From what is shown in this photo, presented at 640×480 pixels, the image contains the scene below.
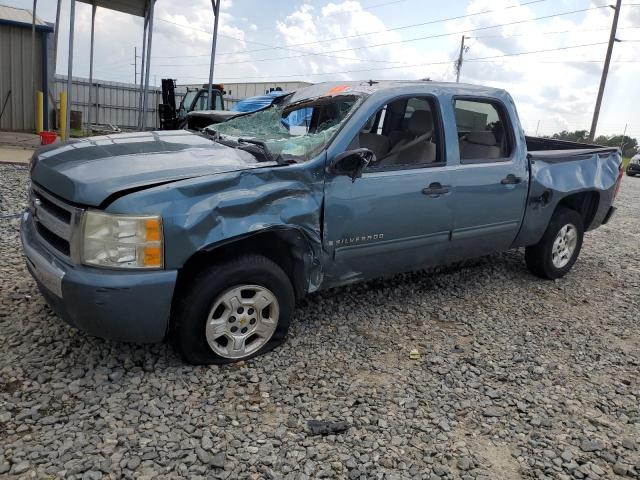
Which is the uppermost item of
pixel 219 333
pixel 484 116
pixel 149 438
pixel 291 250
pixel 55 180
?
pixel 484 116

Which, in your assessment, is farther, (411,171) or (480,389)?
(411,171)

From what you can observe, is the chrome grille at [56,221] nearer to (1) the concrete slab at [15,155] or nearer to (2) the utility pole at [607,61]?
(1) the concrete slab at [15,155]

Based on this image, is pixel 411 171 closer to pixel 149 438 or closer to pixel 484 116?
pixel 484 116

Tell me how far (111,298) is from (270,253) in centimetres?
100

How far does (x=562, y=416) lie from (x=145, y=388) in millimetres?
2369

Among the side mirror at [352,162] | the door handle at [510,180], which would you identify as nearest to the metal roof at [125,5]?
the door handle at [510,180]

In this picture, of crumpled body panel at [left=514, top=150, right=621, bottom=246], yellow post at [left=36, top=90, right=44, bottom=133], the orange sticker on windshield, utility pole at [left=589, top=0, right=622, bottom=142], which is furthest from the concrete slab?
utility pole at [left=589, top=0, right=622, bottom=142]

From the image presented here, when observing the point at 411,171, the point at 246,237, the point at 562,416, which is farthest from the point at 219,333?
the point at 562,416

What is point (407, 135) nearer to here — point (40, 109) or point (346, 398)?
point (346, 398)

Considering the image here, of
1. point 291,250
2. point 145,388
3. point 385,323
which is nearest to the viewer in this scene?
point 145,388

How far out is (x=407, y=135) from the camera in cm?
410

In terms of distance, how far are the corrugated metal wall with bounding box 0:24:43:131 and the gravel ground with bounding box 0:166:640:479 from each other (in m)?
12.4

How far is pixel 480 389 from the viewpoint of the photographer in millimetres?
3113

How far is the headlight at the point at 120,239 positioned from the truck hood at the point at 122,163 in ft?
0.39
